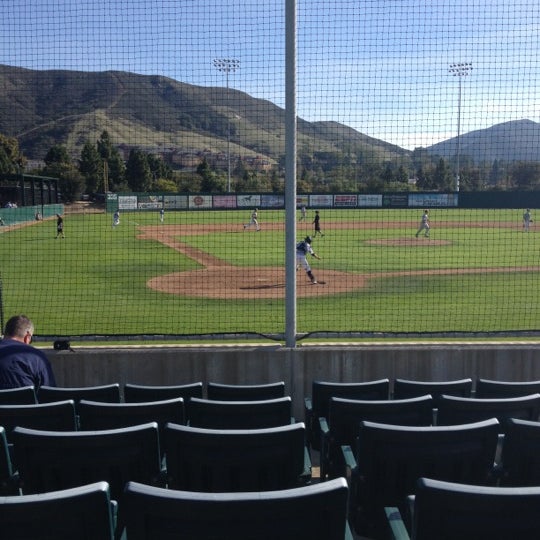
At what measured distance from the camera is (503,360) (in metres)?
6.74

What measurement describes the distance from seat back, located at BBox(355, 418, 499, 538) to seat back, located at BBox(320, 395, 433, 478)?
0.65m

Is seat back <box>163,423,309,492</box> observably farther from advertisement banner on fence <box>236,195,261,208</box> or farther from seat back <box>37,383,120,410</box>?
advertisement banner on fence <box>236,195,261,208</box>

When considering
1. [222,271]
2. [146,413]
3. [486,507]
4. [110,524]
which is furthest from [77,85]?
[222,271]

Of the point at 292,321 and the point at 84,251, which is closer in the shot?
the point at 292,321

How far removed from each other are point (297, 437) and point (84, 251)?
2310 centimetres

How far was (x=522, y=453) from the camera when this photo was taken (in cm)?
328

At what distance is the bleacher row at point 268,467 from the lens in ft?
7.38

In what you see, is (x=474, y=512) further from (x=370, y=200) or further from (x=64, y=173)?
(x=64, y=173)

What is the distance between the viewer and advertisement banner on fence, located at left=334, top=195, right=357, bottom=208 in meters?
25.6

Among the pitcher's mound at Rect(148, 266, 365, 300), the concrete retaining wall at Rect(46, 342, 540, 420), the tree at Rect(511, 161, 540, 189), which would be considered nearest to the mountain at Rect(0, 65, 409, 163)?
the concrete retaining wall at Rect(46, 342, 540, 420)

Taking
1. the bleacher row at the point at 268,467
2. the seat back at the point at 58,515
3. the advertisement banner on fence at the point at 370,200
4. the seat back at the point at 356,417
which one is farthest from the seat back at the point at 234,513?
the advertisement banner on fence at the point at 370,200

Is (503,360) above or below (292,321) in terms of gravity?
below

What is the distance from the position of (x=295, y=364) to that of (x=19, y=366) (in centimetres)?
283

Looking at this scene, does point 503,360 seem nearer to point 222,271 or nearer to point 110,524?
point 110,524
